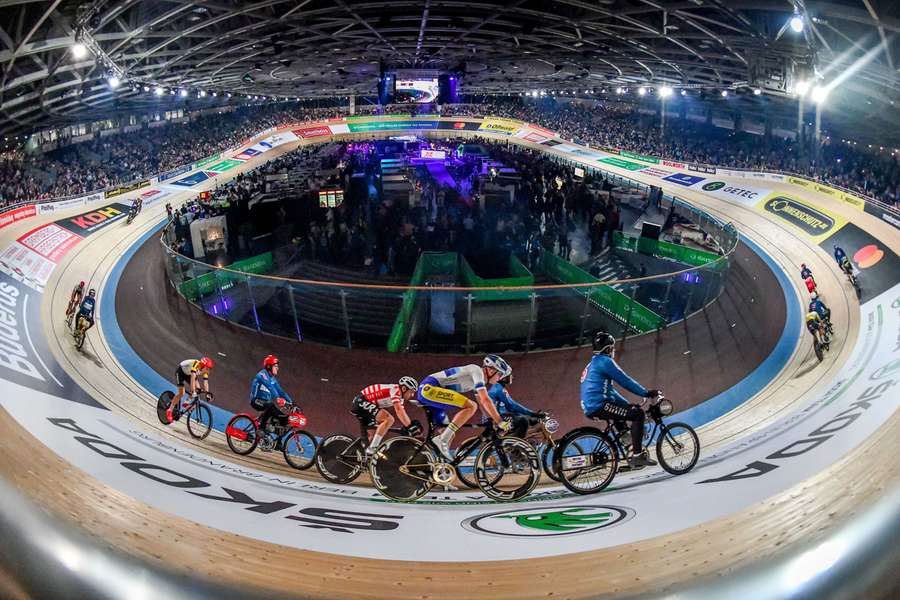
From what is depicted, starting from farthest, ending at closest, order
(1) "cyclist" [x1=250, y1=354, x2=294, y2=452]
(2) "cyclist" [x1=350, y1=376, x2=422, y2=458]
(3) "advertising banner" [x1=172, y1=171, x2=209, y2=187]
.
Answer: (3) "advertising banner" [x1=172, y1=171, x2=209, y2=187]
(1) "cyclist" [x1=250, y1=354, x2=294, y2=452]
(2) "cyclist" [x1=350, y1=376, x2=422, y2=458]

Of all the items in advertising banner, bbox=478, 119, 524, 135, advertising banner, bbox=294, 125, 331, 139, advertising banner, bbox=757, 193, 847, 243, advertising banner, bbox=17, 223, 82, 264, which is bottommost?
advertising banner, bbox=17, 223, 82, 264

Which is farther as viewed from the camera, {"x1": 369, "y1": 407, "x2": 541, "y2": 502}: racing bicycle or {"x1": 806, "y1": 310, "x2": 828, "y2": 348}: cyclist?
{"x1": 806, "y1": 310, "x2": 828, "y2": 348}: cyclist

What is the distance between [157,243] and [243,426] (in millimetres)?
13007

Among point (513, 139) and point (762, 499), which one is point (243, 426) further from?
point (513, 139)

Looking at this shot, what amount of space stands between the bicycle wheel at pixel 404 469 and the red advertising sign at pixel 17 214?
14.4 m

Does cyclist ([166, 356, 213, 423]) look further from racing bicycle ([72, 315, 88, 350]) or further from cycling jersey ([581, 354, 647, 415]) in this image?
cycling jersey ([581, 354, 647, 415])

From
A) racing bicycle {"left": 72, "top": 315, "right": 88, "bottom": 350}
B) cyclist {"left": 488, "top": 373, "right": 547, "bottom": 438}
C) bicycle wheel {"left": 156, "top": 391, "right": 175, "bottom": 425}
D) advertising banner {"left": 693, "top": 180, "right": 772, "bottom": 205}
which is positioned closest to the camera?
cyclist {"left": 488, "top": 373, "right": 547, "bottom": 438}

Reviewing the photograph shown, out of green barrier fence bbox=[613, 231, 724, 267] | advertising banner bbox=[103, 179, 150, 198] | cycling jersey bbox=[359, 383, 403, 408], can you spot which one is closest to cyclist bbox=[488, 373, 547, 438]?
cycling jersey bbox=[359, 383, 403, 408]

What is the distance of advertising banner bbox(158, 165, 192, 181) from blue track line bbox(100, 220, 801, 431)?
1322cm

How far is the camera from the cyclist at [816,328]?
9.75 m

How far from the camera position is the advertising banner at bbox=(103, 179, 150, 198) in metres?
21.2

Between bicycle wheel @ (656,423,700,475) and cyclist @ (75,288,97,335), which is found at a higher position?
cyclist @ (75,288,97,335)

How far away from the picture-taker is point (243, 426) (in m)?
7.43

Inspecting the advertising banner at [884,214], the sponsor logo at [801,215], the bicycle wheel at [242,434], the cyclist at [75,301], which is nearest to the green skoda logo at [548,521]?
the bicycle wheel at [242,434]
